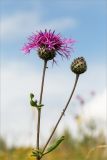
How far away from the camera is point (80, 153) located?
484 inches

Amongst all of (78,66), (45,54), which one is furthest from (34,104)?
(78,66)

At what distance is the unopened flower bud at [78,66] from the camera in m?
4.37

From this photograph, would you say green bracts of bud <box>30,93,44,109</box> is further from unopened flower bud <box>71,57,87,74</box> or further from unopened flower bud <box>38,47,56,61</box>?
unopened flower bud <box>71,57,87,74</box>

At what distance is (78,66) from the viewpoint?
438cm

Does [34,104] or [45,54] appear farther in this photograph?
[45,54]

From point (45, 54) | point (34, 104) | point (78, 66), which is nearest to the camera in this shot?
point (34, 104)

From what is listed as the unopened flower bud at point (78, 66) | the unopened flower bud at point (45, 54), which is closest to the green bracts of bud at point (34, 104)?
the unopened flower bud at point (45, 54)

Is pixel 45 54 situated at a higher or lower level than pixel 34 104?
higher

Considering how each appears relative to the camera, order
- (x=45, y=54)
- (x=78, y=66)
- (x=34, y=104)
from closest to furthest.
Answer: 1. (x=34, y=104)
2. (x=45, y=54)
3. (x=78, y=66)

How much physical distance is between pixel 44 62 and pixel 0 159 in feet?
15.2

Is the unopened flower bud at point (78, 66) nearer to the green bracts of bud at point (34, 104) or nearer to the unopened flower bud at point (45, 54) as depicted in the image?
the unopened flower bud at point (45, 54)

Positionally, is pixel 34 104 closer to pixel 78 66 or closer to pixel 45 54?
pixel 45 54

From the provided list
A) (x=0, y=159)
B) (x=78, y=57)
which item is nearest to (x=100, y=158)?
(x=0, y=159)

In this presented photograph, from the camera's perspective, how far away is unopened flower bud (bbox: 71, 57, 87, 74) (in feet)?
14.3
